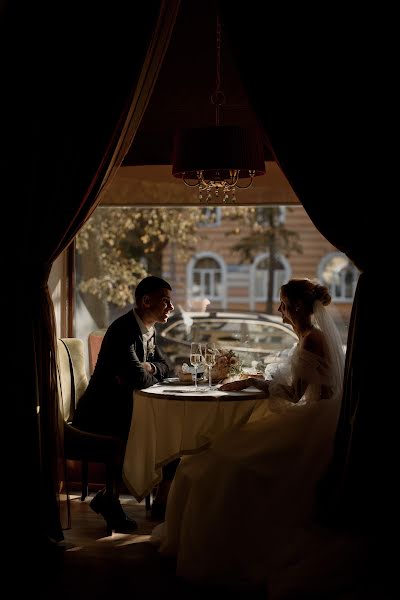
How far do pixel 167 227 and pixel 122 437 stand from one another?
289 inches

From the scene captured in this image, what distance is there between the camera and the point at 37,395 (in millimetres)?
4129

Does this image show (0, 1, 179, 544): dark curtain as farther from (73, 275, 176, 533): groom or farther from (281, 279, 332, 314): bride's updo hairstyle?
(281, 279, 332, 314): bride's updo hairstyle

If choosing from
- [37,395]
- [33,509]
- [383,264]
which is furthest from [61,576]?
[383,264]

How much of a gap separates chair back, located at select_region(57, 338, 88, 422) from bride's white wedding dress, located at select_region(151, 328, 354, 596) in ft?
4.43

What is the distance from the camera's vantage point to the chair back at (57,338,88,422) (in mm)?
5430

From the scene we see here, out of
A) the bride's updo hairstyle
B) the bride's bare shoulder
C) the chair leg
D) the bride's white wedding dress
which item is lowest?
the chair leg

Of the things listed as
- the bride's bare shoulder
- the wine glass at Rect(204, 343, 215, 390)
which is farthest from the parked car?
the bride's bare shoulder

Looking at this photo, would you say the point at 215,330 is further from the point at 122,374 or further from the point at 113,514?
the point at 113,514

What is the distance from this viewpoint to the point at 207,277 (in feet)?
59.2

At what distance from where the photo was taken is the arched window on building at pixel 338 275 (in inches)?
690

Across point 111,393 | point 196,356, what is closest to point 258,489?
point 196,356

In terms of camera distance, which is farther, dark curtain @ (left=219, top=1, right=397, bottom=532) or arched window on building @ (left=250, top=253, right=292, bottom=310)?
arched window on building @ (left=250, top=253, right=292, bottom=310)

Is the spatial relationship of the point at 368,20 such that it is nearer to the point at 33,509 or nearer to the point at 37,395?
the point at 37,395

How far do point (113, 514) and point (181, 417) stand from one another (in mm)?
837
